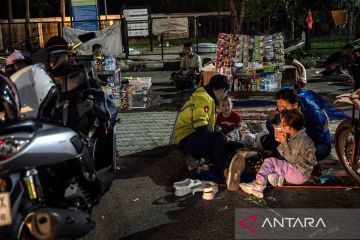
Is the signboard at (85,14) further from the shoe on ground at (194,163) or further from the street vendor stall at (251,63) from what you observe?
the shoe on ground at (194,163)

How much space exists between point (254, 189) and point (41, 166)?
2.47m

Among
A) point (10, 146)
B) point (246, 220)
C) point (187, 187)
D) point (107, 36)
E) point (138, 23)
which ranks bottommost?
point (246, 220)

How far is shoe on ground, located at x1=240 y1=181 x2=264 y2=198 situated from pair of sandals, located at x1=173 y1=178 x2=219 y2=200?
0.97 ft

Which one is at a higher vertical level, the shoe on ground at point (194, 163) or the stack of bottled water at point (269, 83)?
the stack of bottled water at point (269, 83)

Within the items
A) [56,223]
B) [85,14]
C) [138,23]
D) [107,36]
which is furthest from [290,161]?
[85,14]

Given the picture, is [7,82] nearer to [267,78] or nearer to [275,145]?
A: [275,145]

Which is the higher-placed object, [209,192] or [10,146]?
[10,146]

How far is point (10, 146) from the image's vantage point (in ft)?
10.1

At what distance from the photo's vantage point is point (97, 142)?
4.62m

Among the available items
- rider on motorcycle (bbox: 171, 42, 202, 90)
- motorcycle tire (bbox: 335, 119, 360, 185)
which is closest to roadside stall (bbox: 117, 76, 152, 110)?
rider on motorcycle (bbox: 171, 42, 202, 90)

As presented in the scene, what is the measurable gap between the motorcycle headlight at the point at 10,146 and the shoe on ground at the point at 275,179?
285 cm

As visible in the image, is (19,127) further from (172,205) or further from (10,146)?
(172,205)

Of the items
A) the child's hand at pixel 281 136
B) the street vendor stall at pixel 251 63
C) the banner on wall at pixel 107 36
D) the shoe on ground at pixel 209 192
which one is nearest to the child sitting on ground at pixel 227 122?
the child's hand at pixel 281 136

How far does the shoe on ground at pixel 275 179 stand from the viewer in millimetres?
5129
